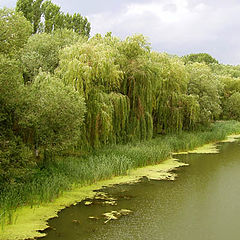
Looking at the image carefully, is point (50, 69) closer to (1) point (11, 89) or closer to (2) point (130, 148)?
(2) point (130, 148)

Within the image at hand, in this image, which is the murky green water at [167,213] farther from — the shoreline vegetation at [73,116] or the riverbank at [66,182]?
the shoreline vegetation at [73,116]

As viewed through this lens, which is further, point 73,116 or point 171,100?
point 171,100

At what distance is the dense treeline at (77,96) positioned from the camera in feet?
29.9

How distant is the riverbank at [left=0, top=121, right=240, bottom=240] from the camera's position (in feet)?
25.7

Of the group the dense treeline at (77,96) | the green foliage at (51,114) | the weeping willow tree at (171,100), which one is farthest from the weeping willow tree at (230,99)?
the green foliage at (51,114)

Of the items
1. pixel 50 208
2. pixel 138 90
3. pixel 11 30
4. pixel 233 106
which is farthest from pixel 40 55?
pixel 233 106

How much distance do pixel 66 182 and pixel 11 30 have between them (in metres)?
4.96

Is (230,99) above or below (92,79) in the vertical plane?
above

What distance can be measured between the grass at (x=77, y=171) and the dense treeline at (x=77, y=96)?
420 mm

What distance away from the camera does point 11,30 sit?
383 inches

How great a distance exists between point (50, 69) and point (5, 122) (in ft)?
20.2

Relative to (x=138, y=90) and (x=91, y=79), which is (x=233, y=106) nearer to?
(x=138, y=90)

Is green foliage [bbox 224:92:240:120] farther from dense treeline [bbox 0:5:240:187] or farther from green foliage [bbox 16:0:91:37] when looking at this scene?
green foliage [bbox 16:0:91:37]

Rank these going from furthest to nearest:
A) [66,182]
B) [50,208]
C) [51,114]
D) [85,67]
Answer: [85,67] < [66,182] < [51,114] < [50,208]
